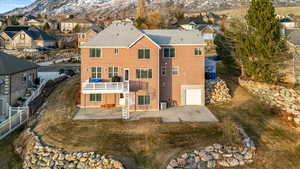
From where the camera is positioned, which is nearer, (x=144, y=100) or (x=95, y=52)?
(x=144, y=100)

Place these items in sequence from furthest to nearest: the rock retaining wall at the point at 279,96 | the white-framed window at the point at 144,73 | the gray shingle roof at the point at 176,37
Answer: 1. the gray shingle roof at the point at 176,37
2. the rock retaining wall at the point at 279,96
3. the white-framed window at the point at 144,73

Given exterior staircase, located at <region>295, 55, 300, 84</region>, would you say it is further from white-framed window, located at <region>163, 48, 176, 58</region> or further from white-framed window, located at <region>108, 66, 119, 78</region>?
white-framed window, located at <region>108, 66, 119, 78</region>

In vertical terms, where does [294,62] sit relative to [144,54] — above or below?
below

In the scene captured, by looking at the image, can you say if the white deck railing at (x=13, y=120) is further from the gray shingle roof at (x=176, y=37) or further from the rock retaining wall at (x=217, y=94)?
the rock retaining wall at (x=217, y=94)

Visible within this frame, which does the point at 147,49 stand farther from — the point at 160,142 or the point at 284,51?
the point at 284,51

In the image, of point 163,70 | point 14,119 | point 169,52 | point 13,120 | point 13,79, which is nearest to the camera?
point 13,120

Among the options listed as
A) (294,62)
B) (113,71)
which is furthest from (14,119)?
(294,62)

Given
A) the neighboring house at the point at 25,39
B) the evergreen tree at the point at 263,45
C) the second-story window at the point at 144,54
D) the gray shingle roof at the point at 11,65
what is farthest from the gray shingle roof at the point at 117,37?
the neighboring house at the point at 25,39

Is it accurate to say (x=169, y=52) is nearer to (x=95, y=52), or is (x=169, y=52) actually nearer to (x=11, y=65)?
(x=95, y=52)

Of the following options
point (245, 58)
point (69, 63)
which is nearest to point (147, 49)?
point (245, 58)
